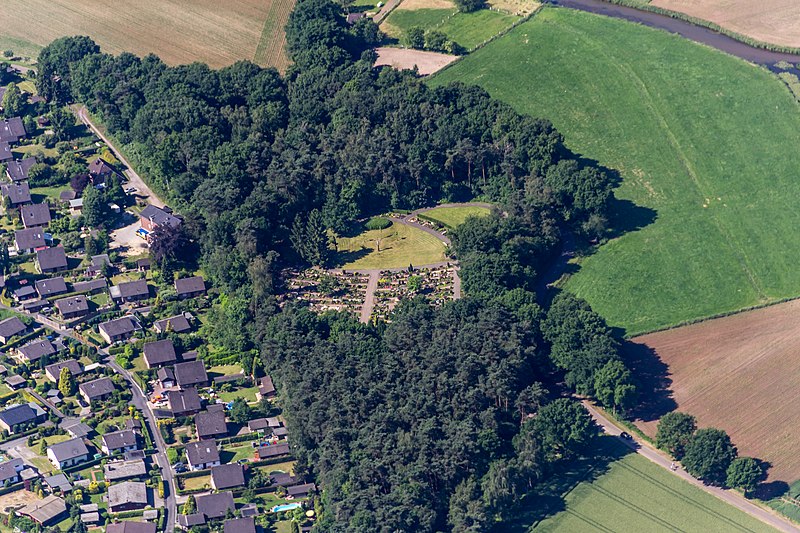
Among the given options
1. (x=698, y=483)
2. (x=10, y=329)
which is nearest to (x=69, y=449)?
(x=10, y=329)

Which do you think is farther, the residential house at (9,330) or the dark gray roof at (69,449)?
the residential house at (9,330)

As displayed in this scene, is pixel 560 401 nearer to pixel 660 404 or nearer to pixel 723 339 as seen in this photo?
pixel 660 404

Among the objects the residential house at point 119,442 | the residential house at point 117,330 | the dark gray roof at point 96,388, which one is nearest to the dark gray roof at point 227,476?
the residential house at point 119,442

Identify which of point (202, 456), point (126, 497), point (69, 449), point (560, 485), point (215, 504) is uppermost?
point (560, 485)

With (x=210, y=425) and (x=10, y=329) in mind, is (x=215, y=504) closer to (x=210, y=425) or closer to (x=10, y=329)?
(x=210, y=425)

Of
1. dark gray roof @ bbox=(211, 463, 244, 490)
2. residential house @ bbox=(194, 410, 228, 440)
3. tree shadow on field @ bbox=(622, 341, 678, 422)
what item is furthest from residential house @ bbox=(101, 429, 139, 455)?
tree shadow on field @ bbox=(622, 341, 678, 422)

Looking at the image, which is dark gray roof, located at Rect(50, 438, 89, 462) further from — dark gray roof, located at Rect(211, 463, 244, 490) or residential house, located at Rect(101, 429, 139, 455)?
dark gray roof, located at Rect(211, 463, 244, 490)

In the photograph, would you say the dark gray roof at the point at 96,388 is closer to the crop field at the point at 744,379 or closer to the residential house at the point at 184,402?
the residential house at the point at 184,402
